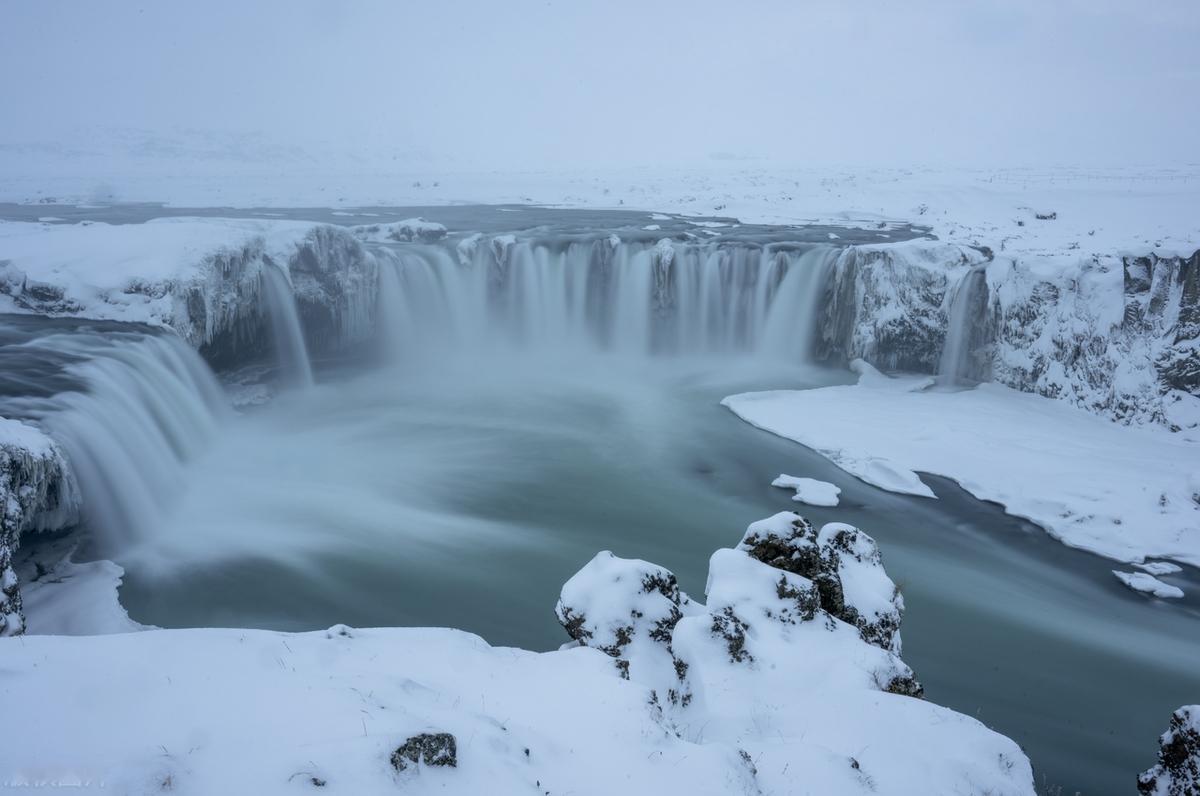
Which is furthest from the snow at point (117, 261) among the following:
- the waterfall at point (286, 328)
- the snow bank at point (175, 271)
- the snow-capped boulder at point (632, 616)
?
the snow-capped boulder at point (632, 616)

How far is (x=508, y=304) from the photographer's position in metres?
23.9

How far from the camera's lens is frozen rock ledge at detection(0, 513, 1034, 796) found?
149 inches

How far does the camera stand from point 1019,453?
49.1ft

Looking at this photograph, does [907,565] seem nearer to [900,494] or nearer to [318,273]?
[900,494]

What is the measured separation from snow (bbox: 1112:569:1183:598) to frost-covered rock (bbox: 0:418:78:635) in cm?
1442

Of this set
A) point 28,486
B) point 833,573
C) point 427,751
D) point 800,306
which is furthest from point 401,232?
point 427,751

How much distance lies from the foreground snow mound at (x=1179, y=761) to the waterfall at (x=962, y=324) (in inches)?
582

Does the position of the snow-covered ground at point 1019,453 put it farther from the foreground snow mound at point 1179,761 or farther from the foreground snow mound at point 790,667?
the foreground snow mound at point 1179,761

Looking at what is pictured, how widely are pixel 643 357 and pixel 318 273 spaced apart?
32.8ft

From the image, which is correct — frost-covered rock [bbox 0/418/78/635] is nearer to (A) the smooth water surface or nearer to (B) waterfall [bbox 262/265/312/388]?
(A) the smooth water surface

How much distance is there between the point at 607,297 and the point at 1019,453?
1308 cm

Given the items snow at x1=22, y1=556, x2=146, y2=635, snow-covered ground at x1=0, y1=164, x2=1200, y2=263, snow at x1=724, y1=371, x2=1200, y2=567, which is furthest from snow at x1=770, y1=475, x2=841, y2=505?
snow at x1=22, y1=556, x2=146, y2=635

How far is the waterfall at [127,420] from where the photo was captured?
33.9ft

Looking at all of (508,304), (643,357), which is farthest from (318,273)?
(643,357)
